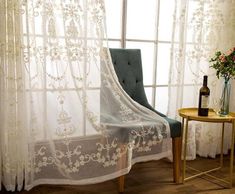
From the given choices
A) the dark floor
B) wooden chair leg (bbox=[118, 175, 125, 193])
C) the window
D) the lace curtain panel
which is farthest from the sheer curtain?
wooden chair leg (bbox=[118, 175, 125, 193])

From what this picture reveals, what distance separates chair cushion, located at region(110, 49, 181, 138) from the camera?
248 cm

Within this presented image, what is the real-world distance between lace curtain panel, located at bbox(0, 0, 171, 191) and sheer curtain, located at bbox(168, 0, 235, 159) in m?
0.67

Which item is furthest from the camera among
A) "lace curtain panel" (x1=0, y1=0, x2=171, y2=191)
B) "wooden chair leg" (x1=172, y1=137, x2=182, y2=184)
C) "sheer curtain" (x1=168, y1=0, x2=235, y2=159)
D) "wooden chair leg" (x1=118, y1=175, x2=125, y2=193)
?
"sheer curtain" (x1=168, y1=0, x2=235, y2=159)

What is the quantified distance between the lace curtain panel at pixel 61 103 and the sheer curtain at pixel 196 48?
0.67 meters

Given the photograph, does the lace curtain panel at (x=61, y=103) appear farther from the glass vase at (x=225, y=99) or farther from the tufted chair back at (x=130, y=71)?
the glass vase at (x=225, y=99)

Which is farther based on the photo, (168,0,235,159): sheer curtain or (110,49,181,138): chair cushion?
(168,0,235,159): sheer curtain

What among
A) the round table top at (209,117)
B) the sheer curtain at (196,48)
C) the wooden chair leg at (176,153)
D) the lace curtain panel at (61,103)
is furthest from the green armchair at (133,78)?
the sheer curtain at (196,48)

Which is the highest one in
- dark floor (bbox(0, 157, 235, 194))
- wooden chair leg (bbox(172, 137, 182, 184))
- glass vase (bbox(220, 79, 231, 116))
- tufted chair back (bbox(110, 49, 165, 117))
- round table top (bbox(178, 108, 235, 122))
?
tufted chair back (bbox(110, 49, 165, 117))

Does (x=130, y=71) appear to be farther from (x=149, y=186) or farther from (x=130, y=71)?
(x=149, y=186)

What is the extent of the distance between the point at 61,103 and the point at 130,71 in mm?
707

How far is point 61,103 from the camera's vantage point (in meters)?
2.10

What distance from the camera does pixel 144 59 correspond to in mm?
2920

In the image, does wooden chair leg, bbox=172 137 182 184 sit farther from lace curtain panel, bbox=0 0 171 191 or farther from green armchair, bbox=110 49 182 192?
lace curtain panel, bbox=0 0 171 191

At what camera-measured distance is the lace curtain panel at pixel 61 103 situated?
199 centimetres
